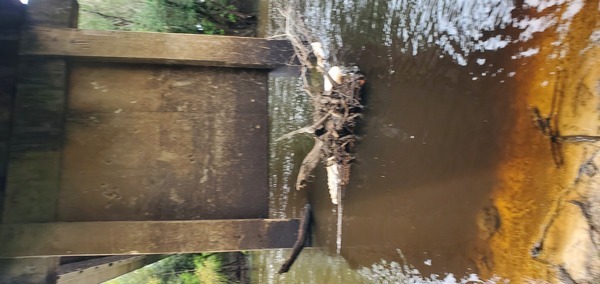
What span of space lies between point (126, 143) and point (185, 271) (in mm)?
4353

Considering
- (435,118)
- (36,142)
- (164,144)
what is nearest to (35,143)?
(36,142)

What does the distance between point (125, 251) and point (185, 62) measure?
147 centimetres

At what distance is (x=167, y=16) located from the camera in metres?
6.30

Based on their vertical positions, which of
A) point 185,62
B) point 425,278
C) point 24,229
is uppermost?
point 185,62

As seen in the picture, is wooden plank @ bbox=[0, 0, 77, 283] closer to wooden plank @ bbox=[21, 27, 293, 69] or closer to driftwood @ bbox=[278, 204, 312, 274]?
wooden plank @ bbox=[21, 27, 293, 69]

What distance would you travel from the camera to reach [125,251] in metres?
3.49

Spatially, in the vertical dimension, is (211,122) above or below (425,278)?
above

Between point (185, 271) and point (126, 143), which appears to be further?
point (185, 271)

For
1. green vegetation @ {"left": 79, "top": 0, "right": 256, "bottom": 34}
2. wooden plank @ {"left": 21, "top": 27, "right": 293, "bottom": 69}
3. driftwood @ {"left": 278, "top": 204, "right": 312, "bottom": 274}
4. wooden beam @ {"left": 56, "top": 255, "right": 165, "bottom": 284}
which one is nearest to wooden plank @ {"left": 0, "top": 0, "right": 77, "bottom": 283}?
wooden plank @ {"left": 21, "top": 27, "right": 293, "bottom": 69}

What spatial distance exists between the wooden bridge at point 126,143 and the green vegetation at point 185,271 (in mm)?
3467

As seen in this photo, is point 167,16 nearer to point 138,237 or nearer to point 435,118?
point 138,237

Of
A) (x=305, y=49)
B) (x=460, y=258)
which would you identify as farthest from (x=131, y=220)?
(x=460, y=258)

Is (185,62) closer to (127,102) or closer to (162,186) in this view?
(127,102)

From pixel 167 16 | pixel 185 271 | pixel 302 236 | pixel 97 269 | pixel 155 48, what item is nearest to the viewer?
pixel 155 48
